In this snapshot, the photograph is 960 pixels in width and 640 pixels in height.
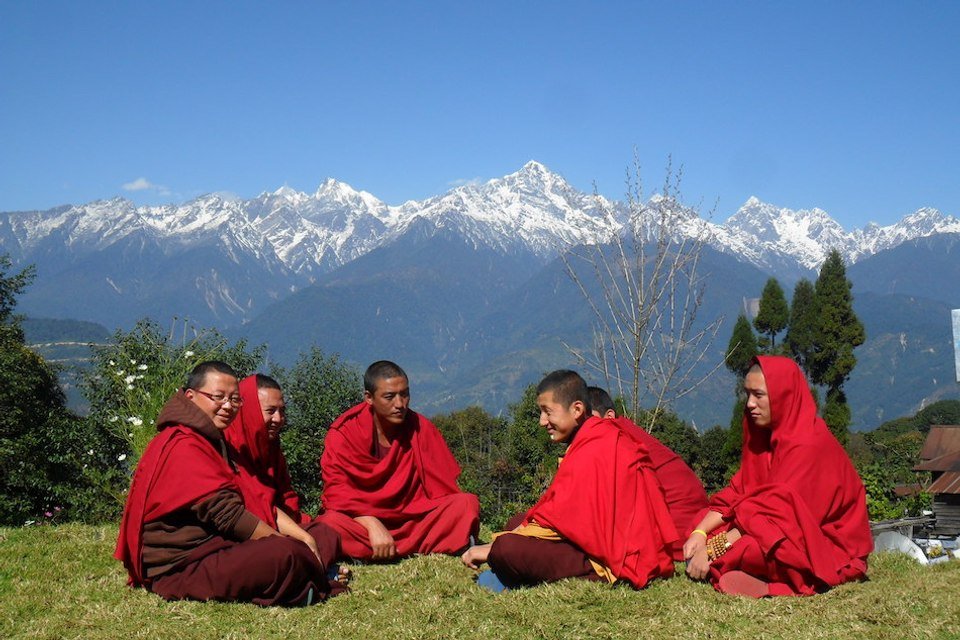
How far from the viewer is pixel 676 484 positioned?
7.84 meters

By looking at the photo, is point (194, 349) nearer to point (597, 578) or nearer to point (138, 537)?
point (138, 537)

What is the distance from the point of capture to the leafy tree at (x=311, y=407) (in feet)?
40.6

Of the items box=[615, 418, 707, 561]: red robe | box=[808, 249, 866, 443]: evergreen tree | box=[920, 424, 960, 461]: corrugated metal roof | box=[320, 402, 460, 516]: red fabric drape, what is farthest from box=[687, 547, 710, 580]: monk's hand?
box=[808, 249, 866, 443]: evergreen tree

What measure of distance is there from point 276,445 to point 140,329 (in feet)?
19.6

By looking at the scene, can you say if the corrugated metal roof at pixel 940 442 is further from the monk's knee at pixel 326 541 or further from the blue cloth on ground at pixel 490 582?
the monk's knee at pixel 326 541

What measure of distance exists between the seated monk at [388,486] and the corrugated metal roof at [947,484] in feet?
30.0

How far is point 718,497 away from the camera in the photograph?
281 inches

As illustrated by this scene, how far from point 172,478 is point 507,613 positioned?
2.43 meters

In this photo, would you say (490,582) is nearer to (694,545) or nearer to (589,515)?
(589,515)

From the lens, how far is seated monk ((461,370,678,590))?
6.44 metres

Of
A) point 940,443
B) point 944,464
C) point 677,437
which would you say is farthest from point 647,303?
point 677,437

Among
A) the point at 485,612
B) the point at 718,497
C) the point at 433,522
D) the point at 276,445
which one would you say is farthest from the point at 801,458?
the point at 276,445

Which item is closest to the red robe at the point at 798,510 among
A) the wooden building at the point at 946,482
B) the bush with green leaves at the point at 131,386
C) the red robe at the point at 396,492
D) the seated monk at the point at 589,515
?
the seated monk at the point at 589,515

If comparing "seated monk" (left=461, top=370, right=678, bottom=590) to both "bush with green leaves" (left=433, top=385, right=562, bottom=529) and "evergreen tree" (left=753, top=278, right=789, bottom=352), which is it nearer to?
"bush with green leaves" (left=433, top=385, right=562, bottom=529)
